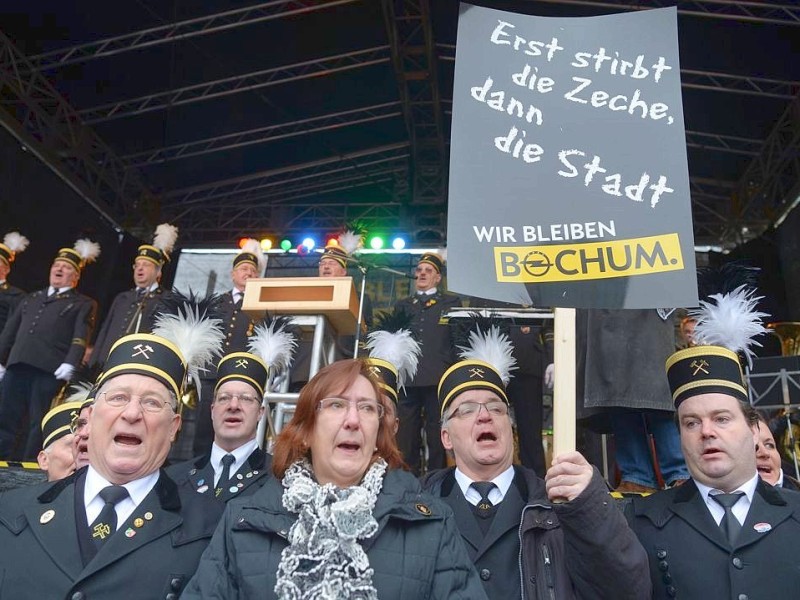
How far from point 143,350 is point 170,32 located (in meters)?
7.74

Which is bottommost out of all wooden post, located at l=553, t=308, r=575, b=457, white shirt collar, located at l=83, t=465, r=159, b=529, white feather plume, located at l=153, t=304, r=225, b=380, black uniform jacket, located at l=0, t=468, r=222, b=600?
black uniform jacket, located at l=0, t=468, r=222, b=600

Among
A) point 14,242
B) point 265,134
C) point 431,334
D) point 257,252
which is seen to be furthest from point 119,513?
point 265,134

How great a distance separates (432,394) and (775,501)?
137 inches

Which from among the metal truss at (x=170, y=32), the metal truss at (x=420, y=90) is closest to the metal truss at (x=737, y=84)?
the metal truss at (x=420, y=90)

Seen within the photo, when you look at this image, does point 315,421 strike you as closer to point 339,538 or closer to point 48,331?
point 339,538

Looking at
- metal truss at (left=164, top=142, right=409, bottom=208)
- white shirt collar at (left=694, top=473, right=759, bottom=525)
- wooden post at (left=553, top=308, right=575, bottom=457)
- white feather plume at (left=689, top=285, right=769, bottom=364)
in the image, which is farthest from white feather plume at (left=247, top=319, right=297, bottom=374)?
metal truss at (left=164, top=142, right=409, bottom=208)

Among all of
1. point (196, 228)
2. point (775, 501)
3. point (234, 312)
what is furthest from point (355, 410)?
point (196, 228)

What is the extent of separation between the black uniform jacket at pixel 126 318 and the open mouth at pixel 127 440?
12.8 ft

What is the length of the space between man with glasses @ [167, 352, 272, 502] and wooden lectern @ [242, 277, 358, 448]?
597mm

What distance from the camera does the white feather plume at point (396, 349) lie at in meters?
4.86

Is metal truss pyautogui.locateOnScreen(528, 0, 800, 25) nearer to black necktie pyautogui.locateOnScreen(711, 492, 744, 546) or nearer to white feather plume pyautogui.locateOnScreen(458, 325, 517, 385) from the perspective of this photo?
white feather plume pyautogui.locateOnScreen(458, 325, 517, 385)

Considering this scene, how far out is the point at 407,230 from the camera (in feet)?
39.7

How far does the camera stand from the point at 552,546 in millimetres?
2559

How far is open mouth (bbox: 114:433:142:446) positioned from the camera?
8.49 ft
